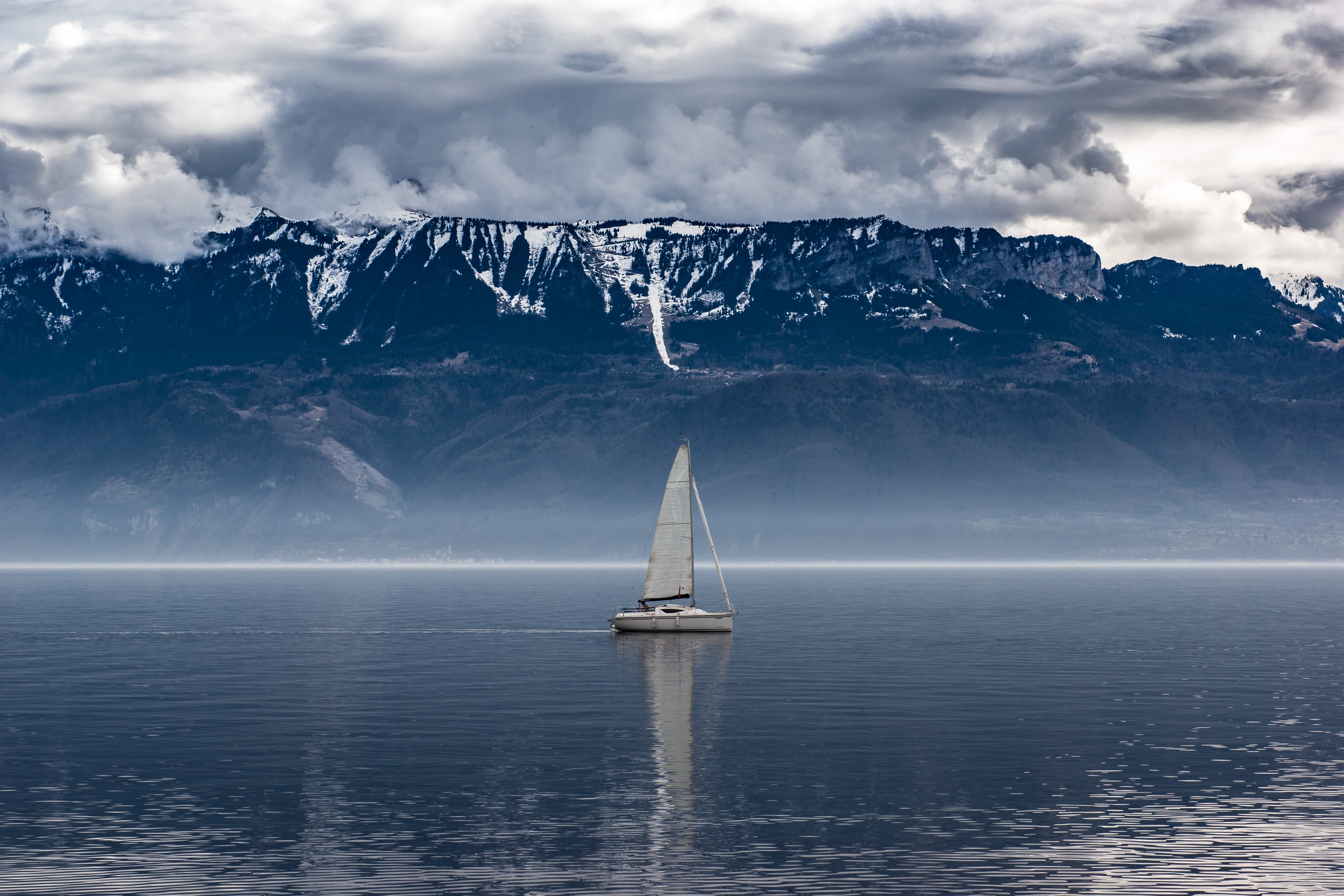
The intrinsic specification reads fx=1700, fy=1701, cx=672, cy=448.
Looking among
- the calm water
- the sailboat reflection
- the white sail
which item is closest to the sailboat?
the white sail

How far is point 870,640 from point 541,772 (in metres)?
96.0

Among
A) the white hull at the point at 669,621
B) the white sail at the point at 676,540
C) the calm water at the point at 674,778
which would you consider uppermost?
the white sail at the point at 676,540

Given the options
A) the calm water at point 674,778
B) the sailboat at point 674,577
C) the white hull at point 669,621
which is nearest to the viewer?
the calm water at point 674,778

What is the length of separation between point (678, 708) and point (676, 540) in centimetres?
5672

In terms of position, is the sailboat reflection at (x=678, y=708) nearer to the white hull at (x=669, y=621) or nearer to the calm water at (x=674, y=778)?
the calm water at (x=674, y=778)

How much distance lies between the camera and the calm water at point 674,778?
177 feet

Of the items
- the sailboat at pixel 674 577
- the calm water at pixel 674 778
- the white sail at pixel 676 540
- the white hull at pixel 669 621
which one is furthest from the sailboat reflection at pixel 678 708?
the white sail at pixel 676 540

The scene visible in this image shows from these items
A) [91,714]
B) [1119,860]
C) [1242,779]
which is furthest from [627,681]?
[1119,860]

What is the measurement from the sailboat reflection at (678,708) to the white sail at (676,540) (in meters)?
5.56

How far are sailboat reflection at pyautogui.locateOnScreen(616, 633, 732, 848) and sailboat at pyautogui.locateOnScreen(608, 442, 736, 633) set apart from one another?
1738mm

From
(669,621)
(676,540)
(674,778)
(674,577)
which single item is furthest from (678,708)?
(669,621)

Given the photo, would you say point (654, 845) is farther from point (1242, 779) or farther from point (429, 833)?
point (1242, 779)

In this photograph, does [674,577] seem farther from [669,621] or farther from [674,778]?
[674,778]

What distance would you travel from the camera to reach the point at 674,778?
236 ft
